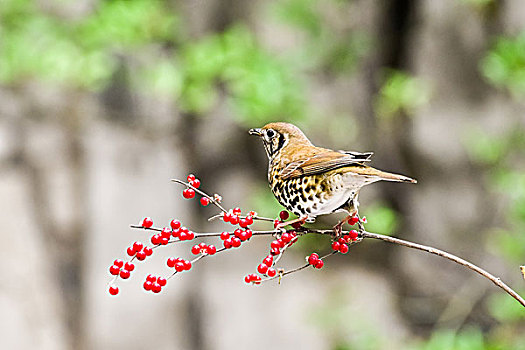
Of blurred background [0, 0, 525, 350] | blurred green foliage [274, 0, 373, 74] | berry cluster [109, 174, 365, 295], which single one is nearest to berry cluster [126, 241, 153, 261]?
berry cluster [109, 174, 365, 295]

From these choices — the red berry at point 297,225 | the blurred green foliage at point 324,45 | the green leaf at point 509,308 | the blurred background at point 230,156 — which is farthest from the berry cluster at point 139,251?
the blurred green foliage at point 324,45

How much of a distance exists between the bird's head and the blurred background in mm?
1119

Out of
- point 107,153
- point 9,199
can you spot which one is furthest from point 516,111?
point 9,199

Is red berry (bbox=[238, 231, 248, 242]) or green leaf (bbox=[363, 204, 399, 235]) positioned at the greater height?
green leaf (bbox=[363, 204, 399, 235])

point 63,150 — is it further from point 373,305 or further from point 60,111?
point 373,305

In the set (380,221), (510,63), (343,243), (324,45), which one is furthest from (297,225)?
(324,45)

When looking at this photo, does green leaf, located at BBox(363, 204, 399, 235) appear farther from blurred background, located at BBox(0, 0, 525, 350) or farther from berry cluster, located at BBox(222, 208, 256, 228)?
berry cluster, located at BBox(222, 208, 256, 228)

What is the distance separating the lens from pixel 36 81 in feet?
5.93

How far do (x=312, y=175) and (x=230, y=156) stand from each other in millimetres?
1362

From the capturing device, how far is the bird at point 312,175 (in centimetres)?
46

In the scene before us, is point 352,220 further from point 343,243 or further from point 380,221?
point 380,221

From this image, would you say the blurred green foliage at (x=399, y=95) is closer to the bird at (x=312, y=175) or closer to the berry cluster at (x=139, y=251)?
the bird at (x=312, y=175)

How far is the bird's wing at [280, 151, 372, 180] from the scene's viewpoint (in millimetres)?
460

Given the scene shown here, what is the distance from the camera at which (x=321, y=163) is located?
1.61 feet
